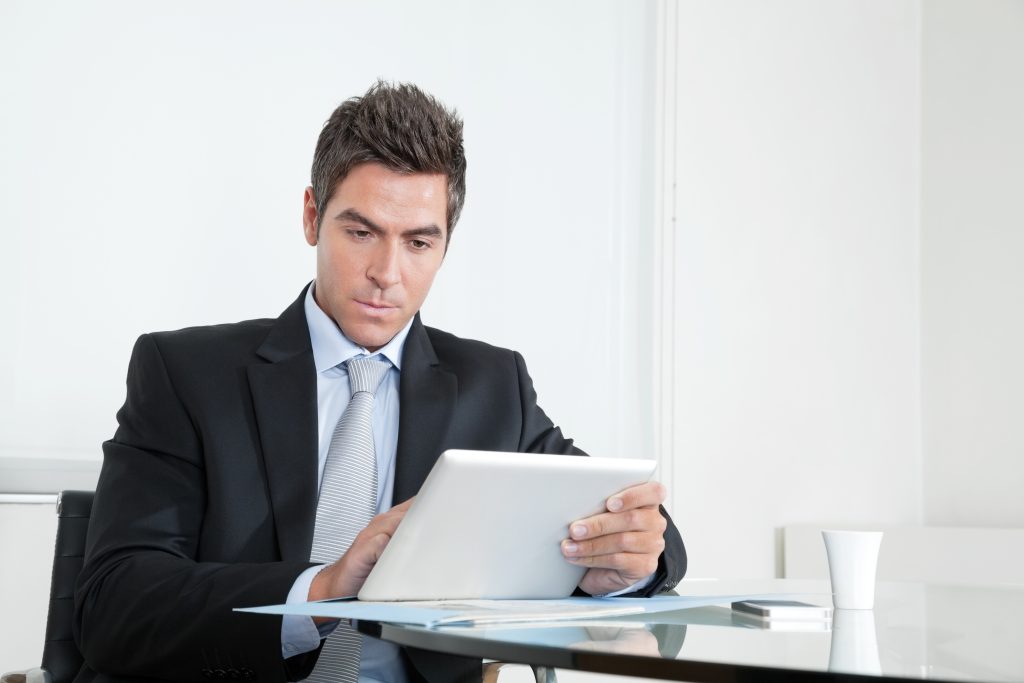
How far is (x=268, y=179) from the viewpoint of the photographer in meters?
2.68

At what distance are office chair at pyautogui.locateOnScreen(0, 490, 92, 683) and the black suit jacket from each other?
0.09 m

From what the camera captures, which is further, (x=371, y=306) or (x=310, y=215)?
(x=310, y=215)

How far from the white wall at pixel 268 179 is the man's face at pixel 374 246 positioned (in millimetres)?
731

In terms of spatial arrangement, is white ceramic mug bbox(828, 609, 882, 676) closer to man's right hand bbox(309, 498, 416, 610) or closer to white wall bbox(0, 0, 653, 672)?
man's right hand bbox(309, 498, 416, 610)

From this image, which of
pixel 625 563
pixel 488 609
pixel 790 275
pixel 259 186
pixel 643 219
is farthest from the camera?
pixel 790 275

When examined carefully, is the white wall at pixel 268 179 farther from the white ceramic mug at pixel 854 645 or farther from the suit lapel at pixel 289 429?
the white ceramic mug at pixel 854 645

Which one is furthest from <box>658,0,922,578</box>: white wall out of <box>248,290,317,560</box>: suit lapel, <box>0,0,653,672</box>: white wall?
<box>248,290,317,560</box>: suit lapel

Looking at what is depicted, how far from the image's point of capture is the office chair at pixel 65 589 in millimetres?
1667

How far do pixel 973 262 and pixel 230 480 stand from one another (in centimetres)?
346

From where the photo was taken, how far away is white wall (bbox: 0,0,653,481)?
2318mm

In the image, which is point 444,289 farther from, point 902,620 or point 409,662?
point 902,620

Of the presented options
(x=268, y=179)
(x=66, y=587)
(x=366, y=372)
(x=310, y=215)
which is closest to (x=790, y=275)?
(x=268, y=179)

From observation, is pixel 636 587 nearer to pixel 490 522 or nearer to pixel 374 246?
pixel 490 522

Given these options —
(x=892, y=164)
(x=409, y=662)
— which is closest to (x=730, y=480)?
(x=892, y=164)
